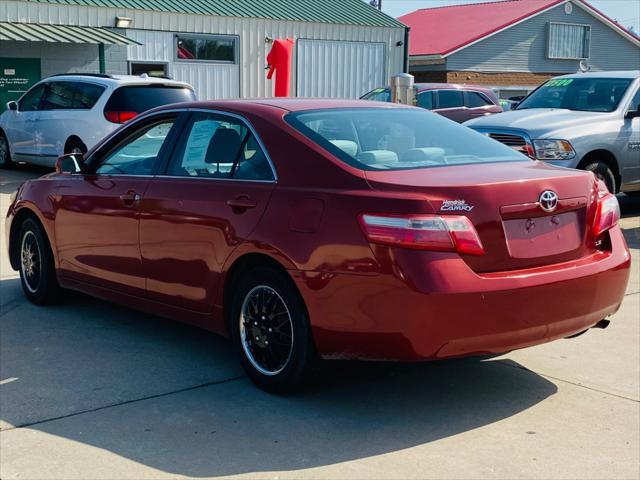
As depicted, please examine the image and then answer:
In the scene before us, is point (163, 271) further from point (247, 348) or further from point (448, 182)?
point (448, 182)

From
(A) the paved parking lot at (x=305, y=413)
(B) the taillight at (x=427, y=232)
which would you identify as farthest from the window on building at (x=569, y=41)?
(B) the taillight at (x=427, y=232)

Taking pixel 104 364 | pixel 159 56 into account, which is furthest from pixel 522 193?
pixel 159 56

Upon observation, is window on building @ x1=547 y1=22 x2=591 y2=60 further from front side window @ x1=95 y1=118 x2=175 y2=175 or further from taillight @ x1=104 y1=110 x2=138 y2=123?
front side window @ x1=95 y1=118 x2=175 y2=175

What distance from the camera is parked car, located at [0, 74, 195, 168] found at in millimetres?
14086

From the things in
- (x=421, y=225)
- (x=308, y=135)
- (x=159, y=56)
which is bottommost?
(x=421, y=225)

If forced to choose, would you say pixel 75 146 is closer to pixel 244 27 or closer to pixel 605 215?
pixel 244 27

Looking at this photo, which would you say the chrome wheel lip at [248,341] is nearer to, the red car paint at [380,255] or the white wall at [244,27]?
the red car paint at [380,255]

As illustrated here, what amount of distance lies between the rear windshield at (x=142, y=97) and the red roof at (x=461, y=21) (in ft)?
89.2

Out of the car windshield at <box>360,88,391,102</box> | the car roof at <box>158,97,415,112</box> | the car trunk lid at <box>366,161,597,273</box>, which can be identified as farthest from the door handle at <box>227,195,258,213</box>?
the car windshield at <box>360,88,391,102</box>

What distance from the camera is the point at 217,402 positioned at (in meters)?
4.92

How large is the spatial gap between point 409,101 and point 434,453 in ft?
33.6

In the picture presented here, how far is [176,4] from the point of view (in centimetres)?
2348

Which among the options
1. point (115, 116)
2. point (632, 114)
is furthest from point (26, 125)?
point (632, 114)

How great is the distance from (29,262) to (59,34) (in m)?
14.1
